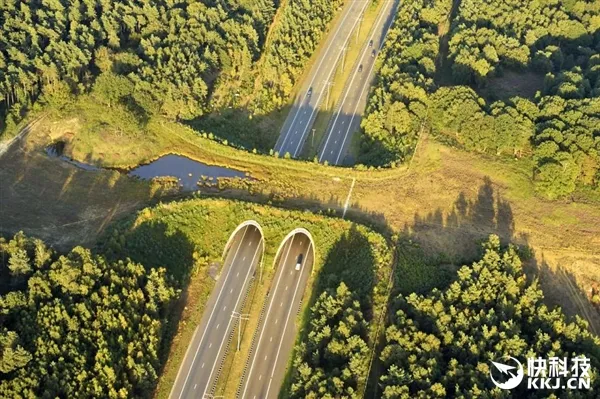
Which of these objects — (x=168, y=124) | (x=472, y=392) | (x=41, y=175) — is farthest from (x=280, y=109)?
(x=472, y=392)

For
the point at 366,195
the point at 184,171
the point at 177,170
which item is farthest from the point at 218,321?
the point at 366,195

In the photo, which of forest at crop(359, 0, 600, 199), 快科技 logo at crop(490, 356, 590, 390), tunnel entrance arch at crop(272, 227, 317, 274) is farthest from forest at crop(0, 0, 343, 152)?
快科技 logo at crop(490, 356, 590, 390)

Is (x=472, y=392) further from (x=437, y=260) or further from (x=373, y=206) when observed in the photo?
(x=373, y=206)

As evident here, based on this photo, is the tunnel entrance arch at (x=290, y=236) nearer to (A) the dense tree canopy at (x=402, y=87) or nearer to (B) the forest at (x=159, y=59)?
(A) the dense tree canopy at (x=402, y=87)

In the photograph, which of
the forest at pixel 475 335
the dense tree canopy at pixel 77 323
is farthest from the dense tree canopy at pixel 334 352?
the dense tree canopy at pixel 77 323

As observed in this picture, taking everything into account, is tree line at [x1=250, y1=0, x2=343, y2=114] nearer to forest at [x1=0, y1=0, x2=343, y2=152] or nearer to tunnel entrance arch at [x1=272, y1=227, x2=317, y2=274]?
forest at [x1=0, y1=0, x2=343, y2=152]
